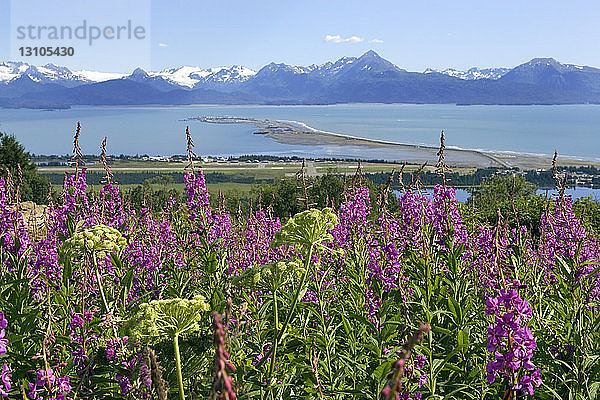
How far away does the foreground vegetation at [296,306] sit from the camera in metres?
2.38

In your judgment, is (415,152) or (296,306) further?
(415,152)

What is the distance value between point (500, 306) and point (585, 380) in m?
1.70

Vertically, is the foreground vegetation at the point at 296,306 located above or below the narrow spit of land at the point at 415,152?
above

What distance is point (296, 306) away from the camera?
12.7ft

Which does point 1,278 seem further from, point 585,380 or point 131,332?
point 585,380

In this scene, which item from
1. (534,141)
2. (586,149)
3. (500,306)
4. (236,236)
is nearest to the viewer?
(500,306)

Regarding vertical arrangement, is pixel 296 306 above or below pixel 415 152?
above

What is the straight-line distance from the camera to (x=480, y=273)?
5.34m

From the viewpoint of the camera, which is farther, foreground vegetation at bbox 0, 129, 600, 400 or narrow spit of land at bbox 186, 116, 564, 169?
narrow spit of land at bbox 186, 116, 564, 169

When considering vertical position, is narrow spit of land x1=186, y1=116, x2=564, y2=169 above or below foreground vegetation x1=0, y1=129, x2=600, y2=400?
below

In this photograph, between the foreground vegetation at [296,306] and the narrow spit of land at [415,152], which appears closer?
the foreground vegetation at [296,306]

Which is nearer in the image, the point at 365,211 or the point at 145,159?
the point at 365,211

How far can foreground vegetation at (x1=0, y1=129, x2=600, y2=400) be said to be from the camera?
2383 mm

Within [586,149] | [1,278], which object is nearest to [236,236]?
[1,278]
